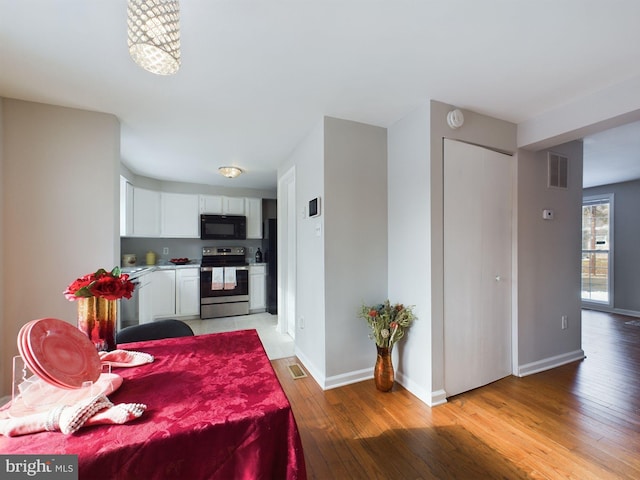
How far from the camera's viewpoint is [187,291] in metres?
A: 4.39

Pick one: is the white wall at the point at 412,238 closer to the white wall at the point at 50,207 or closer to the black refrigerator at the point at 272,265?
the white wall at the point at 50,207

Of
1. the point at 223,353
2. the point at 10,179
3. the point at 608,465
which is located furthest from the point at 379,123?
the point at 10,179

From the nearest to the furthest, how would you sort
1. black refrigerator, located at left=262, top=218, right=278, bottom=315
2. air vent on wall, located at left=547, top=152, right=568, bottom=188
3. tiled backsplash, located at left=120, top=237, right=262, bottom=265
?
air vent on wall, located at left=547, top=152, right=568, bottom=188 → tiled backsplash, located at left=120, top=237, right=262, bottom=265 → black refrigerator, located at left=262, top=218, right=278, bottom=315

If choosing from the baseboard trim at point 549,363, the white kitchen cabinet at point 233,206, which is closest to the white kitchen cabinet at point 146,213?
the white kitchen cabinet at point 233,206

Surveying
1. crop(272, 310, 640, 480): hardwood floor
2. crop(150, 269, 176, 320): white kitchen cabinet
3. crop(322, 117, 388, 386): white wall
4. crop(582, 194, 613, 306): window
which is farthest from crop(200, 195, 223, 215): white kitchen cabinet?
crop(582, 194, 613, 306): window

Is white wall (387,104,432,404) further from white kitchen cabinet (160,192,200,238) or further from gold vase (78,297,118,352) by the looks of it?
white kitchen cabinet (160,192,200,238)

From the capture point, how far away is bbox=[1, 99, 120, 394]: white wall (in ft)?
6.66

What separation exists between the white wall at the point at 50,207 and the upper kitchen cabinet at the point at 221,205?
249 centimetres

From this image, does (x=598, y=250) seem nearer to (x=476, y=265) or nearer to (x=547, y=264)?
(x=547, y=264)

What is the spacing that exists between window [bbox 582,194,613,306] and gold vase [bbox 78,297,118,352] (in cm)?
709

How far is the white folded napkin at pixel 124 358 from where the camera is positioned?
1.13 metres

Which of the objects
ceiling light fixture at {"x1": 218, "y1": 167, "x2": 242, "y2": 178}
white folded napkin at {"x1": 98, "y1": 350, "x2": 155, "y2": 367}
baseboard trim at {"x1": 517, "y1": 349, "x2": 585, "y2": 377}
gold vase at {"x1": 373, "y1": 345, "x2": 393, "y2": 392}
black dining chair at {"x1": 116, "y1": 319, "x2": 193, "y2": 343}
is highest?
ceiling light fixture at {"x1": 218, "y1": 167, "x2": 242, "y2": 178}

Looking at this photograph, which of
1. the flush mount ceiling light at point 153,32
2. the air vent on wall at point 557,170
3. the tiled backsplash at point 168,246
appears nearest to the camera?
the flush mount ceiling light at point 153,32

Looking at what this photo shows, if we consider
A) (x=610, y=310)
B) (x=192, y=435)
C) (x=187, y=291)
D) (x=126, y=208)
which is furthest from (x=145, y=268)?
(x=610, y=310)
